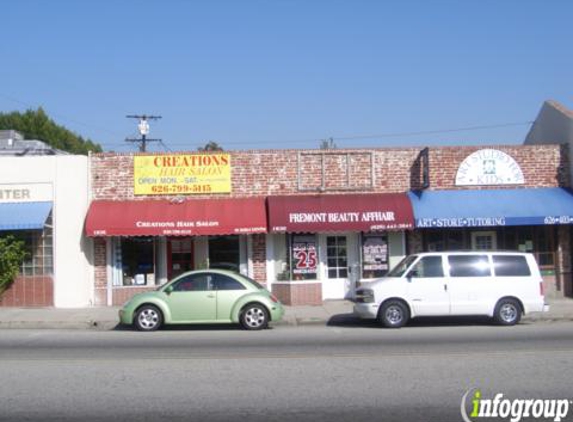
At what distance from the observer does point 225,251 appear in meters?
21.1

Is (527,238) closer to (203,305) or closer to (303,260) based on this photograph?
(303,260)

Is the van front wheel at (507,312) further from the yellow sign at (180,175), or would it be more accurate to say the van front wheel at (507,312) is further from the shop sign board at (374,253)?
the yellow sign at (180,175)

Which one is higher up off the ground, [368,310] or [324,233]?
[324,233]

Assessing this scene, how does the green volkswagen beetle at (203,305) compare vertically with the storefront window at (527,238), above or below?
below

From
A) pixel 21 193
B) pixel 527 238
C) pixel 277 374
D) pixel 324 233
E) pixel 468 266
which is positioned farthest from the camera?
pixel 527 238

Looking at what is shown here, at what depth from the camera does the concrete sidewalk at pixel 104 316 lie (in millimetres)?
17031

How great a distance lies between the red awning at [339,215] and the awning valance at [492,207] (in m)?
0.53

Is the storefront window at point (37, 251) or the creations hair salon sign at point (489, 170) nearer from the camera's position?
the storefront window at point (37, 251)

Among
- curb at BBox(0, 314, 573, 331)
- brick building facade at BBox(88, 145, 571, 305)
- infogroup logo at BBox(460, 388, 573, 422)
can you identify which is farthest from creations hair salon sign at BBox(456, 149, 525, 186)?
infogroup logo at BBox(460, 388, 573, 422)

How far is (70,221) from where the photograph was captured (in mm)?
20531

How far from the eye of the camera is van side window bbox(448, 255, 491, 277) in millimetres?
15672

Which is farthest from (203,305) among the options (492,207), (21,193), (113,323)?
(492,207)

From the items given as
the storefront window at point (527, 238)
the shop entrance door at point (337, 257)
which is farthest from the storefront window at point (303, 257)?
the storefront window at point (527, 238)

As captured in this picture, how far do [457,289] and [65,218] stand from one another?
11.5 meters
